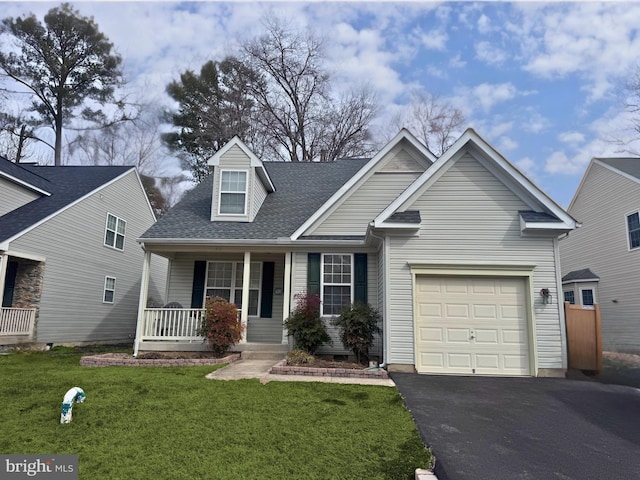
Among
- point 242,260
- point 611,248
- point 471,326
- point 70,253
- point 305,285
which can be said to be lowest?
point 471,326

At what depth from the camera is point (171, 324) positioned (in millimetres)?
10688

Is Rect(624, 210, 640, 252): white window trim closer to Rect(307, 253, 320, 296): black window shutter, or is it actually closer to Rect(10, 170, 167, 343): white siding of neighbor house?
Rect(307, 253, 320, 296): black window shutter

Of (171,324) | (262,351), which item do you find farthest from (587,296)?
(171,324)

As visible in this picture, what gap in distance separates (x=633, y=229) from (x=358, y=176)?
34.6 ft

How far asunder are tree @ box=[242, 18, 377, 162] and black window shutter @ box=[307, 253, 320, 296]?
1475 cm

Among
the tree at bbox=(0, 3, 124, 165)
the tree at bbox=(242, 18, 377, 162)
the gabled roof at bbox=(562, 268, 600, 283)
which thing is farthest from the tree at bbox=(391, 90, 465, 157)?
the tree at bbox=(0, 3, 124, 165)

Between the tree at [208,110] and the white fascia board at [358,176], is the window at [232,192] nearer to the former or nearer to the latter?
the white fascia board at [358,176]

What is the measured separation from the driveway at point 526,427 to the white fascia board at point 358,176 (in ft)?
15.5

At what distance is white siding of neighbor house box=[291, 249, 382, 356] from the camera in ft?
32.9

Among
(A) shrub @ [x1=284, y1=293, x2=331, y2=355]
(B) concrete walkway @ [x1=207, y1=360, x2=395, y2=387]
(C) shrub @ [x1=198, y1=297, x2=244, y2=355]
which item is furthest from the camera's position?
(C) shrub @ [x1=198, y1=297, x2=244, y2=355]

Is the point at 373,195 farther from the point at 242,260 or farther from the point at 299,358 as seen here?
the point at 299,358

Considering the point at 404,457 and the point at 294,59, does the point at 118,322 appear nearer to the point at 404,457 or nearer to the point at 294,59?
the point at 404,457

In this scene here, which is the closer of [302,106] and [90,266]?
[90,266]

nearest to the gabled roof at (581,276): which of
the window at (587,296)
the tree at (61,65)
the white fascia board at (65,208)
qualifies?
the window at (587,296)
